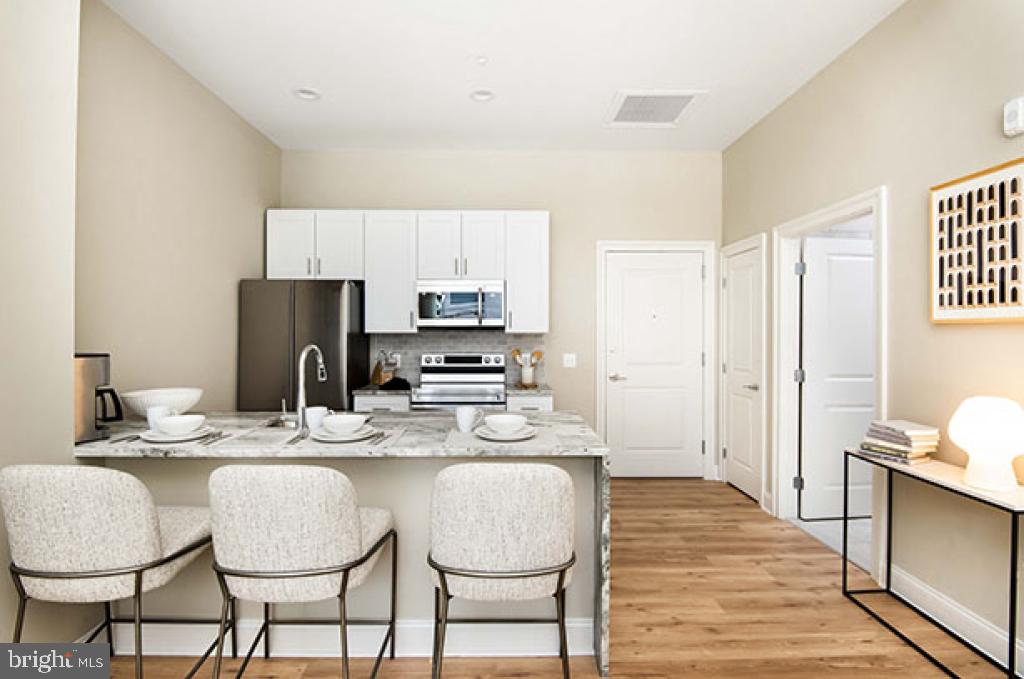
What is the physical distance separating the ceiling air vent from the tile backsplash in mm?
1927

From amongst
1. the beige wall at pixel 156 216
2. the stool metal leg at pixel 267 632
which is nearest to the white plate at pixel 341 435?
the stool metal leg at pixel 267 632

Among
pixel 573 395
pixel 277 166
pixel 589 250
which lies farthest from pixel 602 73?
A: pixel 277 166

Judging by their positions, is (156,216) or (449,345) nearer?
(156,216)

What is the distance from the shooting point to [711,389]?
5.10 m

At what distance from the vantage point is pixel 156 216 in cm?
323

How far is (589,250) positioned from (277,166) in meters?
2.83

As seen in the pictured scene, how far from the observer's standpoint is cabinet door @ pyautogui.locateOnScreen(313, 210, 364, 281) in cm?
473

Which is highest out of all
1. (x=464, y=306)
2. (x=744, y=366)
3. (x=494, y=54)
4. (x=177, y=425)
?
(x=494, y=54)

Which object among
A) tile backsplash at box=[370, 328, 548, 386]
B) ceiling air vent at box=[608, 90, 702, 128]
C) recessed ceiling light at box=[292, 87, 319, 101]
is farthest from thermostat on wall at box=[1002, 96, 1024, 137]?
recessed ceiling light at box=[292, 87, 319, 101]

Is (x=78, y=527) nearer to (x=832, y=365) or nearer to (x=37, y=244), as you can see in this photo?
(x=37, y=244)

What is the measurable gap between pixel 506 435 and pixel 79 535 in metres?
1.42

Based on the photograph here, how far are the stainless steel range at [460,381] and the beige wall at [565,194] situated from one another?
629 millimetres

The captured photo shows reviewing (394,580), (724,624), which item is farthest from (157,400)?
(724,624)

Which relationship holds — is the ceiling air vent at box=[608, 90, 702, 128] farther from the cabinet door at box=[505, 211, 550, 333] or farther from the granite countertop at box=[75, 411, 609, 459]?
the granite countertop at box=[75, 411, 609, 459]
